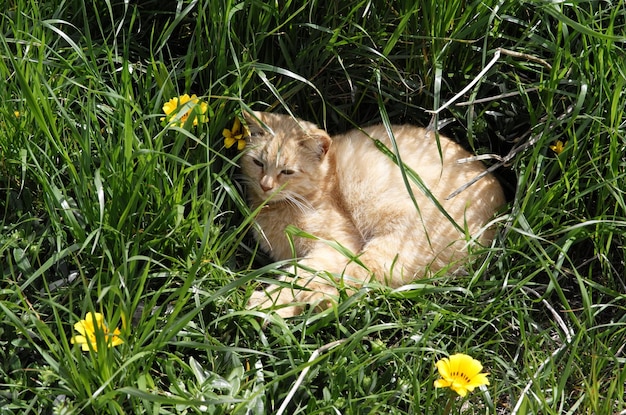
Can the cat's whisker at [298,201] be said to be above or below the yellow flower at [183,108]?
below

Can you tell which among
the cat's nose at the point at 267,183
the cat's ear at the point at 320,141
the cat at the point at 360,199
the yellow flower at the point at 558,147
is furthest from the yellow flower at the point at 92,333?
the yellow flower at the point at 558,147

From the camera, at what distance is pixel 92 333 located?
2.05m

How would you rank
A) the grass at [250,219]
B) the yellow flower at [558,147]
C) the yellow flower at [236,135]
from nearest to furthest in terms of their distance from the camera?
the grass at [250,219]
the yellow flower at [558,147]
the yellow flower at [236,135]

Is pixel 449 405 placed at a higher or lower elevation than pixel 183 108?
lower

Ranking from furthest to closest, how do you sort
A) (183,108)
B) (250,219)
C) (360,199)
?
(360,199)
(183,108)
(250,219)

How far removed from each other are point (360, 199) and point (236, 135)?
491 millimetres

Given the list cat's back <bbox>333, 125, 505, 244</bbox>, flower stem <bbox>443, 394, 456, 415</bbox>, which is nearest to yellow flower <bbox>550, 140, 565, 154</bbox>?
cat's back <bbox>333, 125, 505, 244</bbox>

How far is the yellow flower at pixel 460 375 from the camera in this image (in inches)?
80.4

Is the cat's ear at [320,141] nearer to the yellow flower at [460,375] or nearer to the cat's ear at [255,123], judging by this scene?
the cat's ear at [255,123]

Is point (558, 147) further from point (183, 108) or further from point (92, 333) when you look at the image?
point (92, 333)

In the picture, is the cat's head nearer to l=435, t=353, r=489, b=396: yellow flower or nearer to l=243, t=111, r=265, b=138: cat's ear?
l=243, t=111, r=265, b=138: cat's ear

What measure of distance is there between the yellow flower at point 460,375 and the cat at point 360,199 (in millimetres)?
536

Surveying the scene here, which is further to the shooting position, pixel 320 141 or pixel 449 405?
pixel 320 141

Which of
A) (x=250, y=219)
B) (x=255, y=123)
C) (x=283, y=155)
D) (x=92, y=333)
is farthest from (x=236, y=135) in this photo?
(x=92, y=333)
